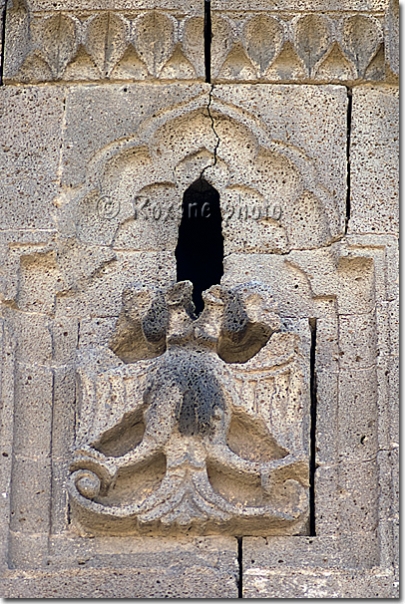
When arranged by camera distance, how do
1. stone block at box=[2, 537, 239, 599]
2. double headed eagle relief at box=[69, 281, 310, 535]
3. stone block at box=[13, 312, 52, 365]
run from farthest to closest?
stone block at box=[13, 312, 52, 365] → double headed eagle relief at box=[69, 281, 310, 535] → stone block at box=[2, 537, 239, 599]

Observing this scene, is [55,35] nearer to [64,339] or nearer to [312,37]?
[312,37]

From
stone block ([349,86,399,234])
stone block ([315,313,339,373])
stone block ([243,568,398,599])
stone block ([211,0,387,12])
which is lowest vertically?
stone block ([243,568,398,599])

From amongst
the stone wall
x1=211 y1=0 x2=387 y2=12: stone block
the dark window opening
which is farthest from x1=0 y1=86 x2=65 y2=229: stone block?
x1=211 y1=0 x2=387 y2=12: stone block

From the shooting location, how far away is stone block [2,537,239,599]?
6965 mm

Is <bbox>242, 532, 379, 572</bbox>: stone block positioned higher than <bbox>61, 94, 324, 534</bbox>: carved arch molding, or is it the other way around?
<bbox>61, 94, 324, 534</bbox>: carved arch molding

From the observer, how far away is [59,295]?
7.69m

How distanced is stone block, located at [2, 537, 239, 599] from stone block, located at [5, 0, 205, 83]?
2021 millimetres

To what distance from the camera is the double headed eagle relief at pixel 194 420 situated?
23.2 ft

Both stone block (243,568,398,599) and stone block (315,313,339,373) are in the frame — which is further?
stone block (315,313,339,373)

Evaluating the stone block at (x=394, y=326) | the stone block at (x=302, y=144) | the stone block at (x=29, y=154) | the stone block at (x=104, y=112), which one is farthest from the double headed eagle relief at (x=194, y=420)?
the stone block at (x=104, y=112)

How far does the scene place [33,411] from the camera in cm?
744

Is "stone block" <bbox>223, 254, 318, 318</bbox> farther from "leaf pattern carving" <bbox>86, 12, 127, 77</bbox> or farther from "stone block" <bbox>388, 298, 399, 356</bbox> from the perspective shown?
"leaf pattern carving" <bbox>86, 12, 127, 77</bbox>

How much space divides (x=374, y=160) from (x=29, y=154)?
1.38 m

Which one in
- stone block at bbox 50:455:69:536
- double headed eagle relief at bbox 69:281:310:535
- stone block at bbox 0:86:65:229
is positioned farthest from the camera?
stone block at bbox 0:86:65:229
